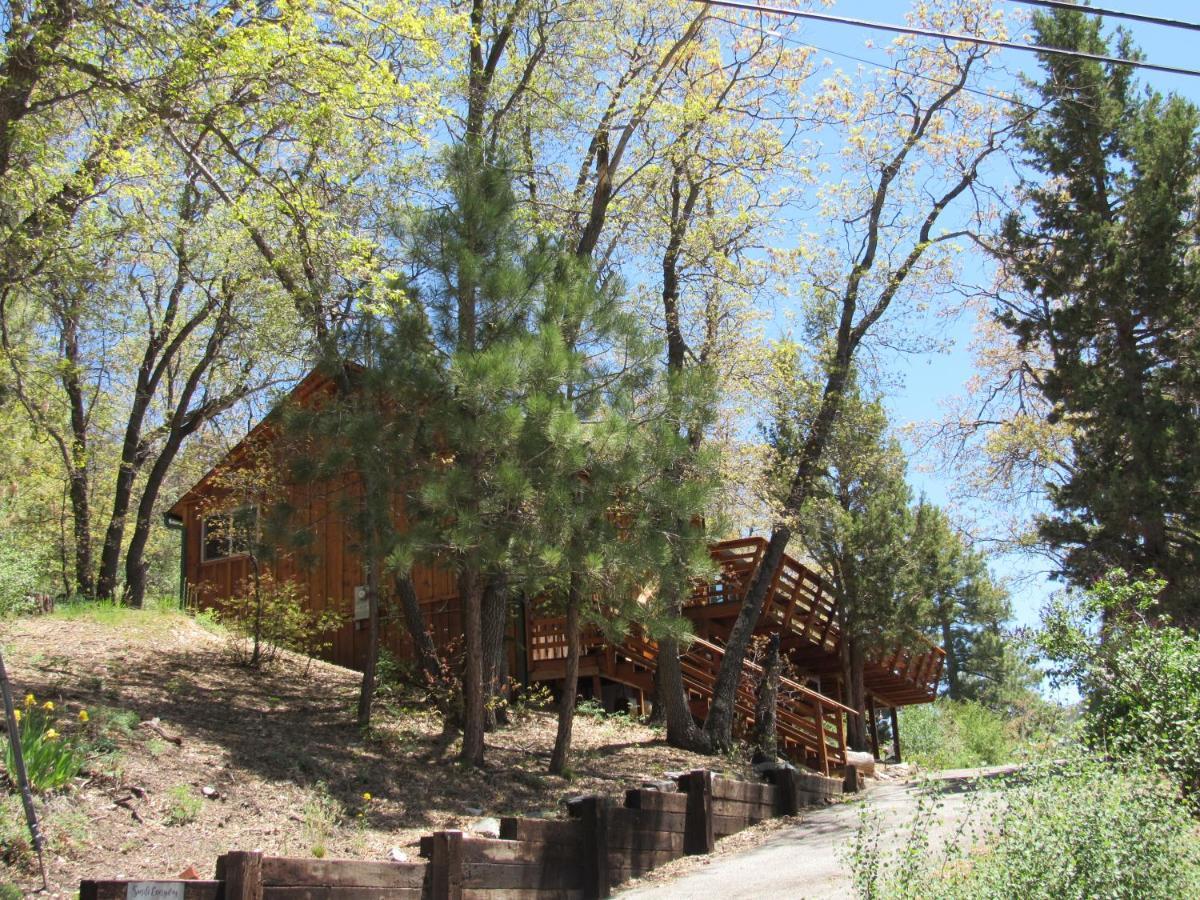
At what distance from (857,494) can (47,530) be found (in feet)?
55.0

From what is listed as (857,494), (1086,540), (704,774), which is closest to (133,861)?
(704,774)

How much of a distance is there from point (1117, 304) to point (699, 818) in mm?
9399

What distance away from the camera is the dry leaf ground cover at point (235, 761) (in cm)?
657

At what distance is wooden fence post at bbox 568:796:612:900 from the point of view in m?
7.64

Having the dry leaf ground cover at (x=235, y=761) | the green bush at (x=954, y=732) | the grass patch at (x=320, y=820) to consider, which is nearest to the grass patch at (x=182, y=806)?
the dry leaf ground cover at (x=235, y=761)

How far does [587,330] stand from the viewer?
9.88 metres

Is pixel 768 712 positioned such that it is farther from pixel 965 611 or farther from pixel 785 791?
pixel 965 611

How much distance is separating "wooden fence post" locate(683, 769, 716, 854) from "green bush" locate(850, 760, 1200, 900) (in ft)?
11.6

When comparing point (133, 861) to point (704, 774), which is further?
point (704, 774)

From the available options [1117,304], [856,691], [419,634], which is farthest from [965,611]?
[419,634]

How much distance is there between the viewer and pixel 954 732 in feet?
76.3

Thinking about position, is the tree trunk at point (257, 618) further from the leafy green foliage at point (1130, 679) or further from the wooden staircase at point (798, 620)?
the leafy green foliage at point (1130, 679)

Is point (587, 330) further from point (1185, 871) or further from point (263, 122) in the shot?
point (1185, 871)

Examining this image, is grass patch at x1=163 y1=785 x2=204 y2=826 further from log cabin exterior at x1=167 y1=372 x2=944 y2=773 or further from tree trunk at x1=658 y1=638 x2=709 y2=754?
tree trunk at x1=658 y1=638 x2=709 y2=754
